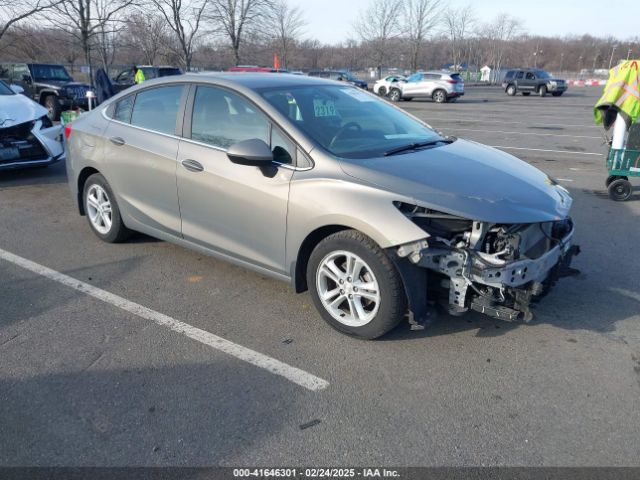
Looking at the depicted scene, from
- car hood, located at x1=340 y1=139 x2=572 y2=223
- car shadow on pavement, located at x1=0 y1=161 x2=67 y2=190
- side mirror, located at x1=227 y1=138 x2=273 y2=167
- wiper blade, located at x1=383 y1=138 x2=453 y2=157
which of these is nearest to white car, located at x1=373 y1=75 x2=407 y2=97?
car shadow on pavement, located at x1=0 y1=161 x2=67 y2=190

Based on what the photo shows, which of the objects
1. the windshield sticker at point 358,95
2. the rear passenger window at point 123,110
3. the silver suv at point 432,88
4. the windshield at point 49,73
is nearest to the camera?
the windshield sticker at point 358,95

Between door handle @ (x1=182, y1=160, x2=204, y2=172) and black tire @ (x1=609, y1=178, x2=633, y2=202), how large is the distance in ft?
19.7

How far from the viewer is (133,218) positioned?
16.0 feet

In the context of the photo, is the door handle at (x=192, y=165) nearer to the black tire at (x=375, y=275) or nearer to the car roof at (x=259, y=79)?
the car roof at (x=259, y=79)

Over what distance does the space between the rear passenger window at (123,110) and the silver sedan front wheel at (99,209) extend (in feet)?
2.38

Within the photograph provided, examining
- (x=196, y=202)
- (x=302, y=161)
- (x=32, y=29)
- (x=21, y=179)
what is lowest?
(x=21, y=179)

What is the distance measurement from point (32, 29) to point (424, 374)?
26.3m

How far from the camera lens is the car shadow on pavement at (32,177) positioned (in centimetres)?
823

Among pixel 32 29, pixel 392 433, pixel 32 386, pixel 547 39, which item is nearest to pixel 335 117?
pixel 392 433

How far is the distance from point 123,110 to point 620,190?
6.57m

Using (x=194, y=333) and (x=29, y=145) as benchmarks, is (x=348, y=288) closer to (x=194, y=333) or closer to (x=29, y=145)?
(x=194, y=333)

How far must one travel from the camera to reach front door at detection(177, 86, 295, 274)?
3693 mm

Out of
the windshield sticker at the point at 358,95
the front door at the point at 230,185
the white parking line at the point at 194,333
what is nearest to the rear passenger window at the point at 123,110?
the front door at the point at 230,185

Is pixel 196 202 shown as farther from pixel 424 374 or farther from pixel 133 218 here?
pixel 424 374
